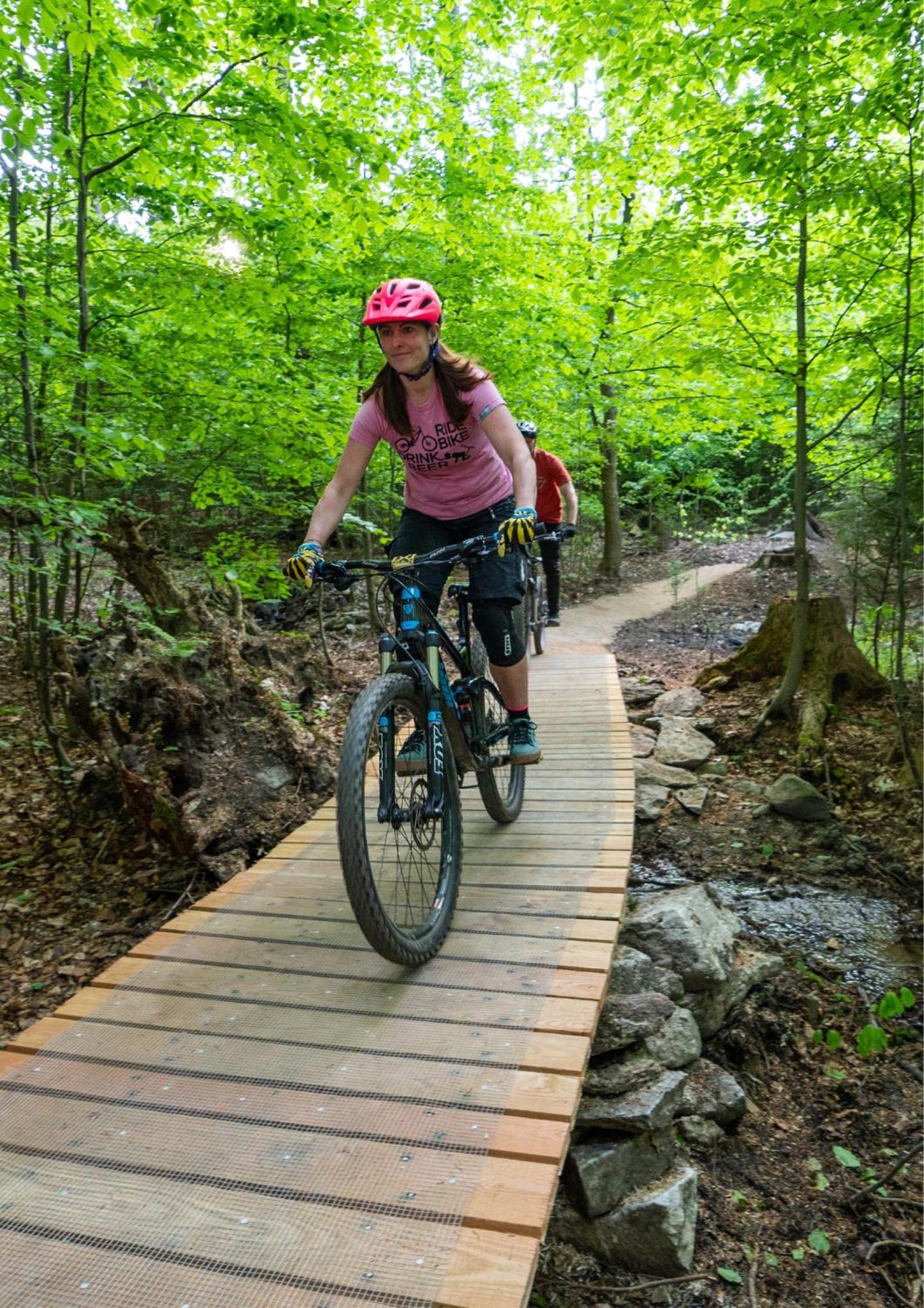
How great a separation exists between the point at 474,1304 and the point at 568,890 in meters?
2.11

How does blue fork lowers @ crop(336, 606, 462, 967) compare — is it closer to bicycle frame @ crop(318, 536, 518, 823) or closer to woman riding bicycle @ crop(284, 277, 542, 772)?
bicycle frame @ crop(318, 536, 518, 823)

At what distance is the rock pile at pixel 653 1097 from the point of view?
2.91 meters

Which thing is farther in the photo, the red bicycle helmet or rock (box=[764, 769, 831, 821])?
rock (box=[764, 769, 831, 821])

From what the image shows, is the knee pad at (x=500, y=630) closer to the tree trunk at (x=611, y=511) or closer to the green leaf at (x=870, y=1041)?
the green leaf at (x=870, y=1041)

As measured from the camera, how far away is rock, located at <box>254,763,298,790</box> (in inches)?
217

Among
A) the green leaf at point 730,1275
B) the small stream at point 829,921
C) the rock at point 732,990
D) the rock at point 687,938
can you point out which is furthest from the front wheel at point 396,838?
the small stream at point 829,921

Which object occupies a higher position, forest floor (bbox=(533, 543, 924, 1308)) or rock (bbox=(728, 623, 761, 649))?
rock (bbox=(728, 623, 761, 649))

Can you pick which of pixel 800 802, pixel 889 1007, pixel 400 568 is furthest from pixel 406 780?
pixel 800 802

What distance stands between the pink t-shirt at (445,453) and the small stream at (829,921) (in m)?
3.00

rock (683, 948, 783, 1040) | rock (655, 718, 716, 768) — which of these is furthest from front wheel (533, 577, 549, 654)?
rock (683, 948, 783, 1040)

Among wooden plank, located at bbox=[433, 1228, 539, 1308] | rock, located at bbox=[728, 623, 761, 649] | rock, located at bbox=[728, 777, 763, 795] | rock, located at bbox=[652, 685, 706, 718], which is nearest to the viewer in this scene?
wooden plank, located at bbox=[433, 1228, 539, 1308]

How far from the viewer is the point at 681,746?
24.9 ft

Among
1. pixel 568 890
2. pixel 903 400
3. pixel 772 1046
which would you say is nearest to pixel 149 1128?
pixel 568 890

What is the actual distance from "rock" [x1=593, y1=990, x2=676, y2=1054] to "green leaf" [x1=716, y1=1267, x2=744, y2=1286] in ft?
2.63
